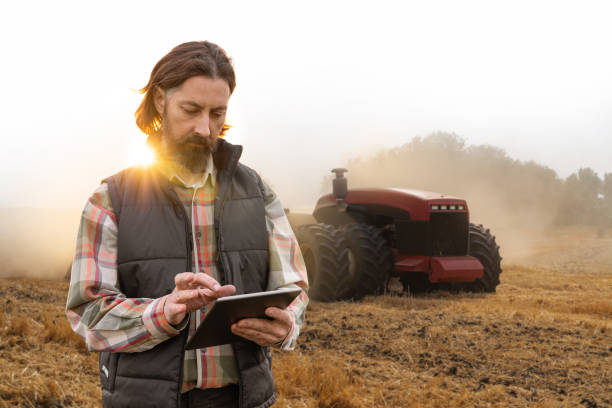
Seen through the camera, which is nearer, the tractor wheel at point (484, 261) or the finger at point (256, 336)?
the finger at point (256, 336)

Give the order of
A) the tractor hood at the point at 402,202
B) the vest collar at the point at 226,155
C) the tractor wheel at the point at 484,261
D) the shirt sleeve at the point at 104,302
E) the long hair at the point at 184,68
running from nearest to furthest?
the shirt sleeve at the point at 104,302 → the long hair at the point at 184,68 → the vest collar at the point at 226,155 → the tractor hood at the point at 402,202 → the tractor wheel at the point at 484,261

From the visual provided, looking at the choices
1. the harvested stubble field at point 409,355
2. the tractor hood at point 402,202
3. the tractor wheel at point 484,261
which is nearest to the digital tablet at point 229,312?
the harvested stubble field at point 409,355

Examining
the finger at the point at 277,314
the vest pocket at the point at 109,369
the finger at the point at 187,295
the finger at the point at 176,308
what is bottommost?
the vest pocket at the point at 109,369

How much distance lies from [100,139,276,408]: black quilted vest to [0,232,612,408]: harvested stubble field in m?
2.20

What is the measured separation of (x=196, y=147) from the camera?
178cm

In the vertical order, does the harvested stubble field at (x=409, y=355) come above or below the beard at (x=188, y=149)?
below

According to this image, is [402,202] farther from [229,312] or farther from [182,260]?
[229,312]

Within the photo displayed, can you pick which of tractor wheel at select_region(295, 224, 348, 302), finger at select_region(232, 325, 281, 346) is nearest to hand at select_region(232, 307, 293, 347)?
finger at select_region(232, 325, 281, 346)

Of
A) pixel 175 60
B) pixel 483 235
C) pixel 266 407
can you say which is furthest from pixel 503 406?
pixel 483 235

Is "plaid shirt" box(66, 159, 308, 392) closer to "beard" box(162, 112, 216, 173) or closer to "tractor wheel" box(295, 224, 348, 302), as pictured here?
"beard" box(162, 112, 216, 173)

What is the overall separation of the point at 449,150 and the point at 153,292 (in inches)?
1329

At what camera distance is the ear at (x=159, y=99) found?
1801 mm

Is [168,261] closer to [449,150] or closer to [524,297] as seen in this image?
[524,297]

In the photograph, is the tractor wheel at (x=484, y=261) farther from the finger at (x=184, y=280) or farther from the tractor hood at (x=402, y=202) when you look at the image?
the finger at (x=184, y=280)
